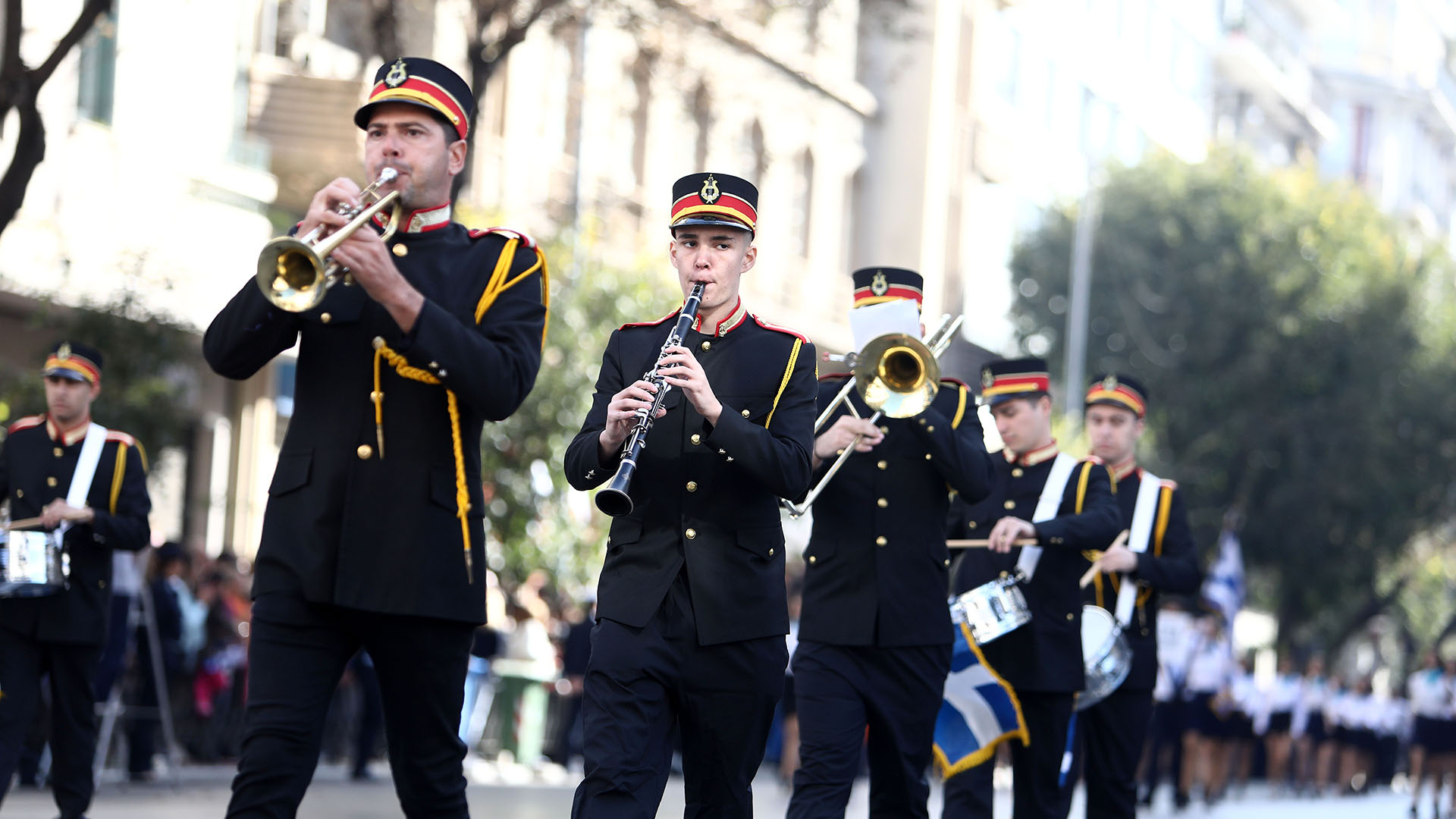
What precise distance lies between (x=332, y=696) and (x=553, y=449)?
15812mm

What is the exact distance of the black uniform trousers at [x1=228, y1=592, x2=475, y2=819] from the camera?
578 centimetres

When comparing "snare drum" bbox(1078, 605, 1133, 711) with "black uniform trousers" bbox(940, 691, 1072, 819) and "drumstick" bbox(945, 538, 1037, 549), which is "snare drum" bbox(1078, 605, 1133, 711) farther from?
"drumstick" bbox(945, 538, 1037, 549)

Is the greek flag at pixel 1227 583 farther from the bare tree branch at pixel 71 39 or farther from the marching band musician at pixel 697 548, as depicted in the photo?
the marching band musician at pixel 697 548

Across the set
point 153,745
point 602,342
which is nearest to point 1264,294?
point 602,342

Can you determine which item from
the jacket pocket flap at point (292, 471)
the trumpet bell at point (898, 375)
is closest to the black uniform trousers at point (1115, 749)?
the trumpet bell at point (898, 375)

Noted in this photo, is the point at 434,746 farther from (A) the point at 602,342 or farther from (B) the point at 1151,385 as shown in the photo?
(B) the point at 1151,385

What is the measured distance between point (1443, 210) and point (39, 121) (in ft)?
304

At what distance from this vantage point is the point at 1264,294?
4197cm

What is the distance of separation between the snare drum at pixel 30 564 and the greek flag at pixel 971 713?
168 inches

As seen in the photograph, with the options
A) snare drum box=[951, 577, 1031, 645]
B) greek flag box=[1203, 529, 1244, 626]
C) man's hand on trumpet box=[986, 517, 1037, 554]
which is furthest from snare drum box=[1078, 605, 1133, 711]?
greek flag box=[1203, 529, 1244, 626]

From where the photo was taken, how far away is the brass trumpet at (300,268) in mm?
5559

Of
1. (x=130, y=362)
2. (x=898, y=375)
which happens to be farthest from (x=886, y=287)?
(x=130, y=362)

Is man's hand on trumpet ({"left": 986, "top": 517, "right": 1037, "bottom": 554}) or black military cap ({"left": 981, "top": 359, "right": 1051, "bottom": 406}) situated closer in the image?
man's hand on trumpet ({"left": 986, "top": 517, "right": 1037, "bottom": 554})

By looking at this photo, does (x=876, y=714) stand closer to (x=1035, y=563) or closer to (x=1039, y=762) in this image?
(x=1039, y=762)
